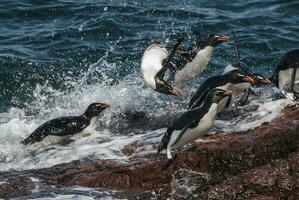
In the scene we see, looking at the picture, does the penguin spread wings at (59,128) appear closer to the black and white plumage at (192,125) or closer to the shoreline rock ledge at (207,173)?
the shoreline rock ledge at (207,173)

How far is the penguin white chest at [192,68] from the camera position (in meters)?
9.00

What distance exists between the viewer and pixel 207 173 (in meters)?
5.71

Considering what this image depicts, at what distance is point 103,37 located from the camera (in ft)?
43.9

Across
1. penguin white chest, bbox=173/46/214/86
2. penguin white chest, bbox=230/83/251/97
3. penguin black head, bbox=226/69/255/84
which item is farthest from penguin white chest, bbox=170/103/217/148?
penguin white chest, bbox=173/46/214/86

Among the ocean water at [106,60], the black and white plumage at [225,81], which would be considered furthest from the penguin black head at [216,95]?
the black and white plumage at [225,81]

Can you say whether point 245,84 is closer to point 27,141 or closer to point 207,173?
point 207,173

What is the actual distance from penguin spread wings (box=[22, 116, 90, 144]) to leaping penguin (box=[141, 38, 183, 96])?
1.05 meters

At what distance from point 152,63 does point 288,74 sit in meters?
1.85

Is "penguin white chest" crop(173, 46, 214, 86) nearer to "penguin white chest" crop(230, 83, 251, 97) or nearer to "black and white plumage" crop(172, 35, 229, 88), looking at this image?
"black and white plumage" crop(172, 35, 229, 88)

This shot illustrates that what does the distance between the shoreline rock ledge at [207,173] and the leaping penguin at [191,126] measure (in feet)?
0.41

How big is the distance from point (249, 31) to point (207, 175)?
8277 millimetres

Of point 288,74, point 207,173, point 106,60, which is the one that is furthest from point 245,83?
point 106,60

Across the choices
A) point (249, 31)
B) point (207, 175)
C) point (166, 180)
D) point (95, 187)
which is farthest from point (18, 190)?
point (249, 31)

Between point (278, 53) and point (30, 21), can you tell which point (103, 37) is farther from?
point (278, 53)
